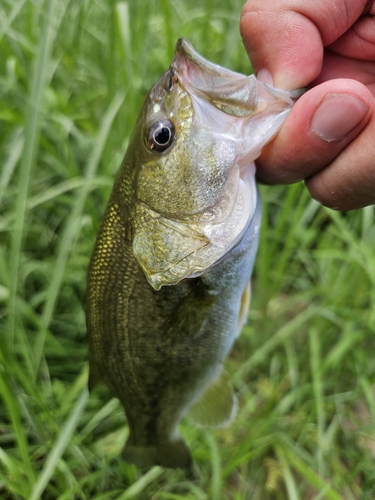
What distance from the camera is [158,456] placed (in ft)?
3.75

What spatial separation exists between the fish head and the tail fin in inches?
20.6

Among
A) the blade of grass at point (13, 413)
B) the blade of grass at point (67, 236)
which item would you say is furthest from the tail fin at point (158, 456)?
the blade of grass at point (67, 236)

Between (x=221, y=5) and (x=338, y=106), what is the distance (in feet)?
7.15

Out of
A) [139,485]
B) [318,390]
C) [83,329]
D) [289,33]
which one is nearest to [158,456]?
[139,485]

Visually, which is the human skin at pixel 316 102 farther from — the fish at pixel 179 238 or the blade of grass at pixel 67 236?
the blade of grass at pixel 67 236

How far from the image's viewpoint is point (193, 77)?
826 millimetres

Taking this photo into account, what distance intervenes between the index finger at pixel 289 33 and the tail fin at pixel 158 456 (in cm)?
93

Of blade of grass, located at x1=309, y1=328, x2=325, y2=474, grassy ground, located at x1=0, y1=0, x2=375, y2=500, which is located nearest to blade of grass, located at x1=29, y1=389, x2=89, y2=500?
grassy ground, located at x1=0, y1=0, x2=375, y2=500

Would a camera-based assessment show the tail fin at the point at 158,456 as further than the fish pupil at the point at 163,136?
Yes

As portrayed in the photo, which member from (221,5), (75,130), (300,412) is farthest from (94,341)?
(221,5)

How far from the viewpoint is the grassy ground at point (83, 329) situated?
50.5 inches

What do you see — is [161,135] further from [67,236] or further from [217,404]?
[217,404]

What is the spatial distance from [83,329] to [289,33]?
4.10 feet

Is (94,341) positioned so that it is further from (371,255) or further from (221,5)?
(221,5)
